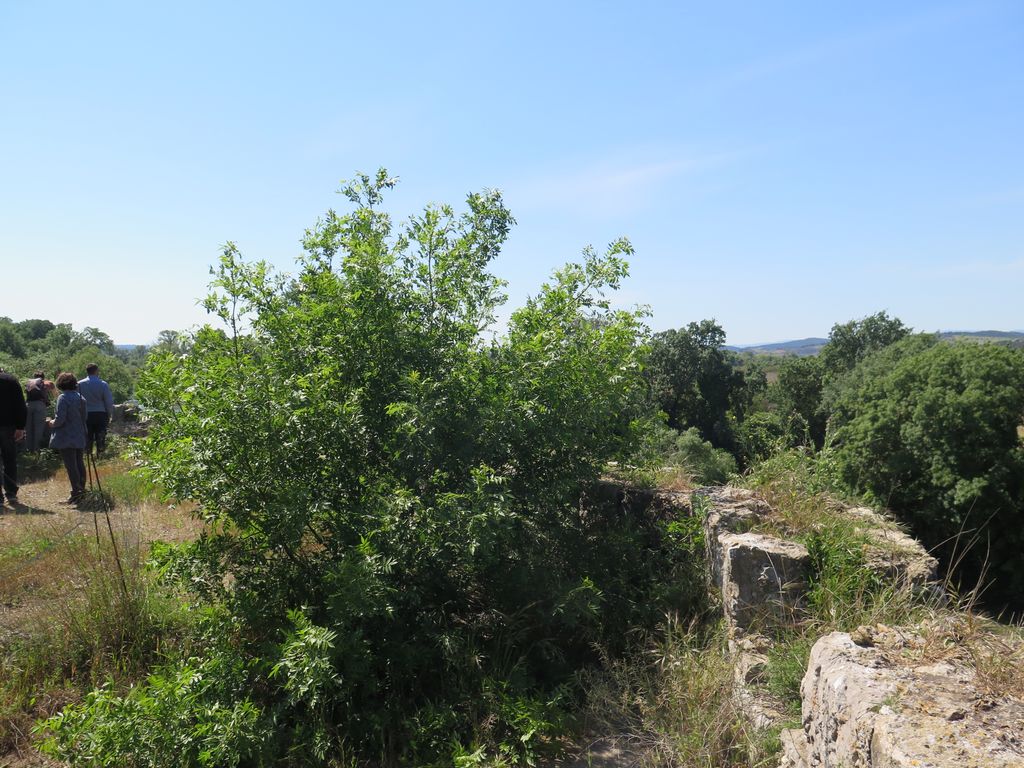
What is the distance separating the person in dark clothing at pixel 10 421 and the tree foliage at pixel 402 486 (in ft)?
16.8

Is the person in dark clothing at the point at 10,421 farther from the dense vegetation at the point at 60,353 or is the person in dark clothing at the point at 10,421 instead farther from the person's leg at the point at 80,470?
the dense vegetation at the point at 60,353

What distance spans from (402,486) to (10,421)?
22.1 ft

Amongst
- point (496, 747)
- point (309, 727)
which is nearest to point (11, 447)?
point (309, 727)

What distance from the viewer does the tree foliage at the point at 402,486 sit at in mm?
3646

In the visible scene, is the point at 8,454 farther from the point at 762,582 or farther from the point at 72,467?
the point at 762,582

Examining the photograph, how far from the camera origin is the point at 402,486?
13.4 feet

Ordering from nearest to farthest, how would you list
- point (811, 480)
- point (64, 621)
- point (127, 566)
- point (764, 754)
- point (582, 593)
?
point (764, 754) < point (582, 593) < point (64, 621) < point (127, 566) < point (811, 480)

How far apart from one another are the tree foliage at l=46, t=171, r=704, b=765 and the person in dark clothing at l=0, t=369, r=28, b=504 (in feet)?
16.8

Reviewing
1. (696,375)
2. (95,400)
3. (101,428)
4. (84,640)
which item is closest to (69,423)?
(95,400)

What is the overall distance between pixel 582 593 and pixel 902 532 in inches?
112

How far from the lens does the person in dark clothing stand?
304 inches

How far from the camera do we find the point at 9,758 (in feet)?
12.2

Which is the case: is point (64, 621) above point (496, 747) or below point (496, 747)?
above

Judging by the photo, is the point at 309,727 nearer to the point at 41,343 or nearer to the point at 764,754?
the point at 764,754
